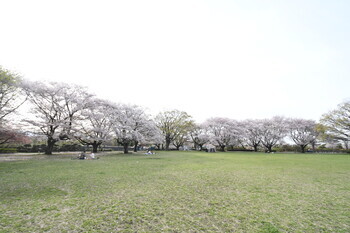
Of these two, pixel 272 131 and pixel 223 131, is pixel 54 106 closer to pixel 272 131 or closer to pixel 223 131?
pixel 223 131

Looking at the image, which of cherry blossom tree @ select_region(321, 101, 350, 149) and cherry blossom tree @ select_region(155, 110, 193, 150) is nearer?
cherry blossom tree @ select_region(321, 101, 350, 149)

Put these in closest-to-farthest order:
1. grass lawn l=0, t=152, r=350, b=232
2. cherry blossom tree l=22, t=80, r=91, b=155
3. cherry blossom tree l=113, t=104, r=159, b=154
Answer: grass lawn l=0, t=152, r=350, b=232 < cherry blossom tree l=22, t=80, r=91, b=155 < cherry blossom tree l=113, t=104, r=159, b=154

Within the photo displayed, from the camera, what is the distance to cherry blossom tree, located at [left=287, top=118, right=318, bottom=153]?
1586 inches

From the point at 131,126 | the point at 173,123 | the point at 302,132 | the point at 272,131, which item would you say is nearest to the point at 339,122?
the point at 302,132

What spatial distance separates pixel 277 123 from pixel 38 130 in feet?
159

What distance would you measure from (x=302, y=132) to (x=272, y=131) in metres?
6.58

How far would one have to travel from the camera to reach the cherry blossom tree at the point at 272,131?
42.8 metres

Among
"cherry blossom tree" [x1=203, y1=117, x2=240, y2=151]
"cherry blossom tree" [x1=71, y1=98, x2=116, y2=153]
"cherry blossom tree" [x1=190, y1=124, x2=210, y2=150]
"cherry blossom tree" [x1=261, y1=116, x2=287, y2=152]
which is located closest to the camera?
"cherry blossom tree" [x1=71, y1=98, x2=116, y2=153]

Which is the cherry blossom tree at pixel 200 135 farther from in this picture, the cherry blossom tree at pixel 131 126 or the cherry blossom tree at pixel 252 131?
the cherry blossom tree at pixel 131 126

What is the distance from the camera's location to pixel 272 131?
43.3 metres

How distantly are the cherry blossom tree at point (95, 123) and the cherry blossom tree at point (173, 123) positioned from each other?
776 inches

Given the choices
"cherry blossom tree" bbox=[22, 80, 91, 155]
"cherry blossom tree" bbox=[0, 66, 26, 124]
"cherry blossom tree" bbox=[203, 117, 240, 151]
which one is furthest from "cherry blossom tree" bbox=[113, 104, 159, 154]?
"cherry blossom tree" bbox=[203, 117, 240, 151]

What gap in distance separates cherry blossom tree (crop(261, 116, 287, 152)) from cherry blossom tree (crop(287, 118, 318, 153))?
1.69m

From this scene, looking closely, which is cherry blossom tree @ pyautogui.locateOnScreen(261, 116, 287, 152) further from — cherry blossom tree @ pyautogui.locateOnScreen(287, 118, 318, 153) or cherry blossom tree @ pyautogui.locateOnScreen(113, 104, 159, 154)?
cherry blossom tree @ pyautogui.locateOnScreen(113, 104, 159, 154)
